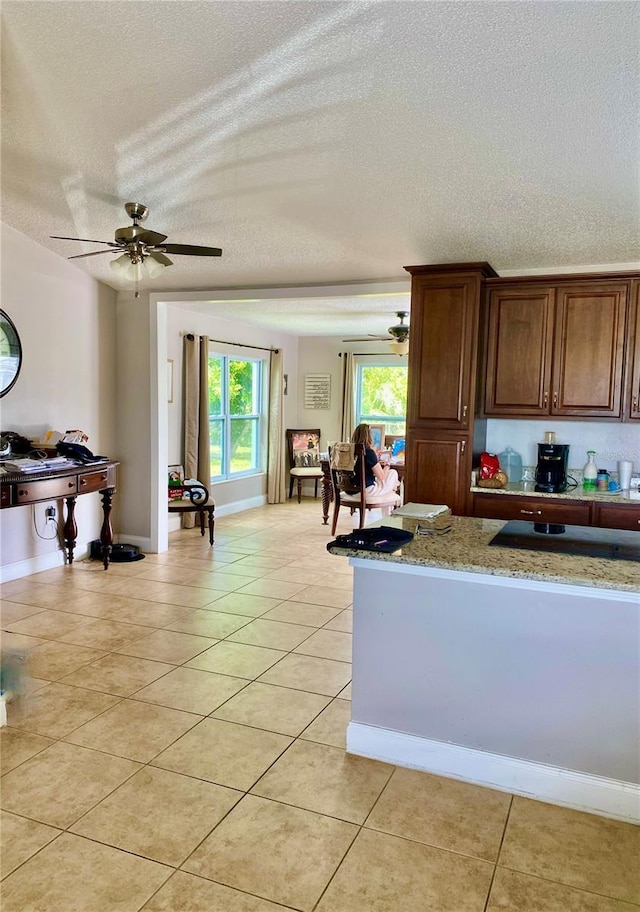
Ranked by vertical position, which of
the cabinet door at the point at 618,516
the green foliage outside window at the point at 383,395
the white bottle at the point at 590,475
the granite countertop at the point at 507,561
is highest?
the green foliage outside window at the point at 383,395

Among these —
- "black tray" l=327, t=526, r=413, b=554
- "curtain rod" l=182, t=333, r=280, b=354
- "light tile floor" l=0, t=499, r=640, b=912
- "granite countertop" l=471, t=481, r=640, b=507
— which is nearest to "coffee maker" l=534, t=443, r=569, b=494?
"granite countertop" l=471, t=481, r=640, b=507

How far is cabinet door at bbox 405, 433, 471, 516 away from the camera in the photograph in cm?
428

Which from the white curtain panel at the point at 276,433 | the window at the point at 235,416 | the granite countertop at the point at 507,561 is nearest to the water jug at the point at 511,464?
the granite countertop at the point at 507,561

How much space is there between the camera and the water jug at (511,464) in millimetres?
4609

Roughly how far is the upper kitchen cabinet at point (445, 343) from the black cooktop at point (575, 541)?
156 centimetres

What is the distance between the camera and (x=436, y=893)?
1854 mm

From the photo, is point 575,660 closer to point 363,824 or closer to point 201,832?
point 363,824

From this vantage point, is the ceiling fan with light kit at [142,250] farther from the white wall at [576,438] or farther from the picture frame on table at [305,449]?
the picture frame on table at [305,449]

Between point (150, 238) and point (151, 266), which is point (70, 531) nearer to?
point (151, 266)

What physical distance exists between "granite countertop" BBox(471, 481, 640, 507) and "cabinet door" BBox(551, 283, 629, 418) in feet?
1.64

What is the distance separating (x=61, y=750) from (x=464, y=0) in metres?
3.17

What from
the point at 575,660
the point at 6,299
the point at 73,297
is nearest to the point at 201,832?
the point at 575,660

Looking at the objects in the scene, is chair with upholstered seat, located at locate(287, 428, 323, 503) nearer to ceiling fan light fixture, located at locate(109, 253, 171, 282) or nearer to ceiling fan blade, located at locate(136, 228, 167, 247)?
ceiling fan light fixture, located at locate(109, 253, 171, 282)

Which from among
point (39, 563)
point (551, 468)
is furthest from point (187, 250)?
point (39, 563)
